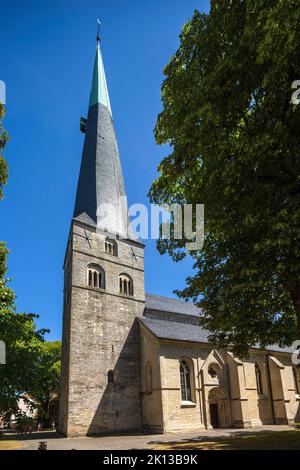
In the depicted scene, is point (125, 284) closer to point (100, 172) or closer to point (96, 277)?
point (96, 277)

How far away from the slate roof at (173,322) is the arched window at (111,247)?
563 cm

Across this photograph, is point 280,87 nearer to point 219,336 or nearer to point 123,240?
point 219,336

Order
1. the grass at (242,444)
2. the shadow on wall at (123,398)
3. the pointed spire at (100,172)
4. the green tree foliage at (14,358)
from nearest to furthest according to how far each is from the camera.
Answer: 1. the green tree foliage at (14,358)
2. the grass at (242,444)
3. the shadow on wall at (123,398)
4. the pointed spire at (100,172)

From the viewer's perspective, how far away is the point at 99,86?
1471 inches

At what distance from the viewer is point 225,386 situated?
85.8ft

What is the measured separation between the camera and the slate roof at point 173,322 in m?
25.7

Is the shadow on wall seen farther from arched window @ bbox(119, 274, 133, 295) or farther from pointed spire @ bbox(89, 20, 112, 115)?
pointed spire @ bbox(89, 20, 112, 115)

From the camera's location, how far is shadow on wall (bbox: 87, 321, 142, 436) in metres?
22.7

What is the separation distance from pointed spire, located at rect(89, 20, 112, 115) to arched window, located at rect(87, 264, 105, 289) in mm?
18959

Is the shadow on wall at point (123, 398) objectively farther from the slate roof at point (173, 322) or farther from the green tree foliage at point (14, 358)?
the green tree foliage at point (14, 358)

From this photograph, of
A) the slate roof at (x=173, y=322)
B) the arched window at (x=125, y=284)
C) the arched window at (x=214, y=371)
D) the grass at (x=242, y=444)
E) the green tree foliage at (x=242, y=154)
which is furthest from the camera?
the arched window at (x=125, y=284)

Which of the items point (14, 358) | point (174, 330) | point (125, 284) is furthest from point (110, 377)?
point (14, 358)

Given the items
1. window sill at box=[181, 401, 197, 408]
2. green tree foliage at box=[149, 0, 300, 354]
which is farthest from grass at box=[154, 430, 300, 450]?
window sill at box=[181, 401, 197, 408]

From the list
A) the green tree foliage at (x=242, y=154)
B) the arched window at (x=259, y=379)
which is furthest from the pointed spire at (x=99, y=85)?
the arched window at (x=259, y=379)
